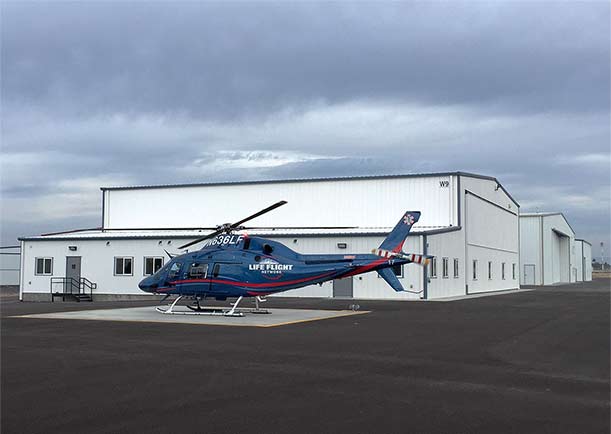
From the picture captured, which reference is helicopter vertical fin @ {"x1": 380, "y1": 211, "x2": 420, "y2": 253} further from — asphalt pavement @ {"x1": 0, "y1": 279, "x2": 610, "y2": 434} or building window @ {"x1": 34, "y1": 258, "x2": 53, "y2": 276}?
building window @ {"x1": 34, "y1": 258, "x2": 53, "y2": 276}

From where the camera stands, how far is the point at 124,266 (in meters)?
42.1

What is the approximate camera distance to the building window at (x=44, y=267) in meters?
43.8

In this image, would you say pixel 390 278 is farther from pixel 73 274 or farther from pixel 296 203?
pixel 73 274

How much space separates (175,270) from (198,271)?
1.05 m

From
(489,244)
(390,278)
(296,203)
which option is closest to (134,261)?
(296,203)

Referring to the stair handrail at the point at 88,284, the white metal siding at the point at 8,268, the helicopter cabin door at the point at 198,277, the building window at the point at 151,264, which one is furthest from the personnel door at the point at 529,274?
the helicopter cabin door at the point at 198,277

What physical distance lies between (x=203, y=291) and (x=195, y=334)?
6624 millimetres

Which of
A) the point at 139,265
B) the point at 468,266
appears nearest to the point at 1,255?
the point at 139,265

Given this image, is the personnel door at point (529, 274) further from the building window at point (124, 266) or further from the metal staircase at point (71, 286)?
the metal staircase at point (71, 286)

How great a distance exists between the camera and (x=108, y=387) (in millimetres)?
9805

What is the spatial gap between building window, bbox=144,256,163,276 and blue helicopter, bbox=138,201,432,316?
55.6 ft

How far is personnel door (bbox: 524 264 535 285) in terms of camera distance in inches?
2990

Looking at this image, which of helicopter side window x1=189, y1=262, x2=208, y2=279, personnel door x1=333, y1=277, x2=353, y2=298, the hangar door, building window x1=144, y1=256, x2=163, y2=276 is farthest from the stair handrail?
the hangar door

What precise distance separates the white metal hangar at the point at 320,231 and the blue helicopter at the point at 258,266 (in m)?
12.1
